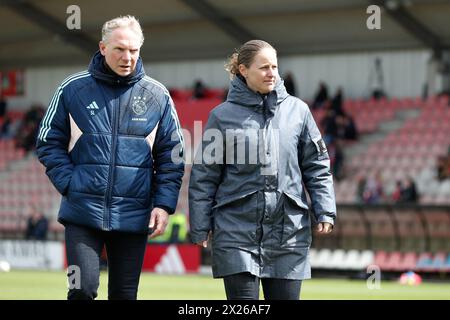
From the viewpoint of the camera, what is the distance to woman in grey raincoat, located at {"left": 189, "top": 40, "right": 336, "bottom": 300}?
6555 mm

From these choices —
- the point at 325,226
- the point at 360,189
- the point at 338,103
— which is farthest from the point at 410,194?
the point at 325,226

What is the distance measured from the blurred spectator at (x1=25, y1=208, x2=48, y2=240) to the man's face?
21.7 metres

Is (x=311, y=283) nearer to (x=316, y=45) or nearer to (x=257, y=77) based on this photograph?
(x=316, y=45)

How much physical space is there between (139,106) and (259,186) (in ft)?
3.04

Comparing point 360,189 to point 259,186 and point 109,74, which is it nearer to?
point 109,74

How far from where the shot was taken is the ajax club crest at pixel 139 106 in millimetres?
6879

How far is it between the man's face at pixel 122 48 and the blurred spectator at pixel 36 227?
71.3ft

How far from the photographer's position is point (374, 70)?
102ft

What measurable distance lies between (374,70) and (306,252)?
974 inches

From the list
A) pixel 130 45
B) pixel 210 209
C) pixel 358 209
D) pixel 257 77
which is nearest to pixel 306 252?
pixel 210 209

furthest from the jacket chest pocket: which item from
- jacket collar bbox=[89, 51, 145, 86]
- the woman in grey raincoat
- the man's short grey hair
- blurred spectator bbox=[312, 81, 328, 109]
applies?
blurred spectator bbox=[312, 81, 328, 109]

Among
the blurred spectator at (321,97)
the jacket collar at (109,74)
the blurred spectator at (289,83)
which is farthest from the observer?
the blurred spectator at (321,97)

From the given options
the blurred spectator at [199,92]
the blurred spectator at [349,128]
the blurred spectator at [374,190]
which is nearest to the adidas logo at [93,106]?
the blurred spectator at [374,190]

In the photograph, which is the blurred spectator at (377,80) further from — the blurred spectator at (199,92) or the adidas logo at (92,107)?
the adidas logo at (92,107)
